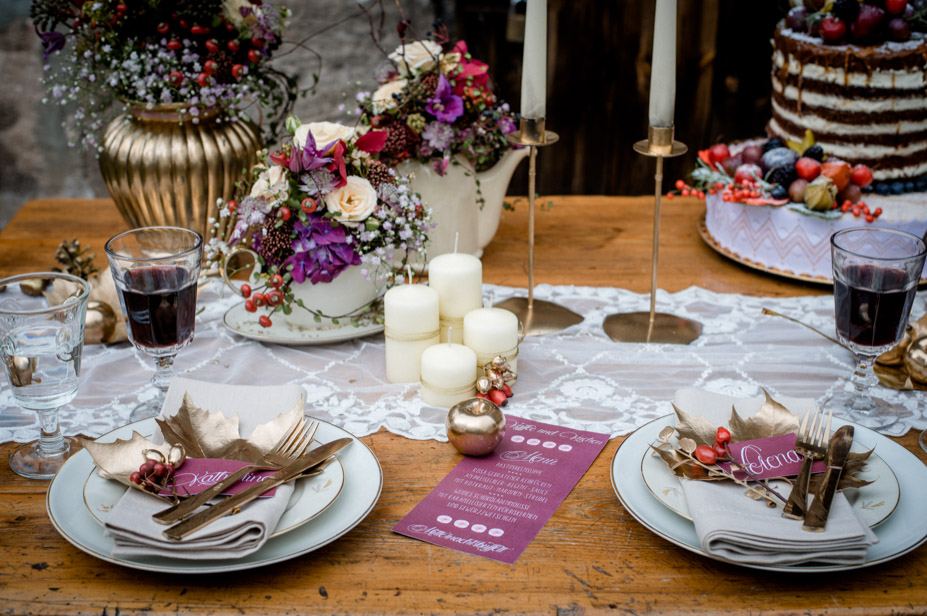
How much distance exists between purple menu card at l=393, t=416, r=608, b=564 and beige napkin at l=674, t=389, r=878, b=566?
170 mm

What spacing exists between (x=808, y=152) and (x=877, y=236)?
49 cm

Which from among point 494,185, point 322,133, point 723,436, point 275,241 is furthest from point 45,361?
point 494,185

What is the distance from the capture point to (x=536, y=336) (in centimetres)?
135

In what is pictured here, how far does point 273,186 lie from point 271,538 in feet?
1.81

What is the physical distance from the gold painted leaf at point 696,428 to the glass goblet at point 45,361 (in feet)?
2.21

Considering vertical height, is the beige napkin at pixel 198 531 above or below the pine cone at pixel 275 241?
below

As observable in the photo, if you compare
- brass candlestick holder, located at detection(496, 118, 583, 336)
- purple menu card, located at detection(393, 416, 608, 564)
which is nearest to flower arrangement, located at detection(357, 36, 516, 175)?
brass candlestick holder, located at detection(496, 118, 583, 336)

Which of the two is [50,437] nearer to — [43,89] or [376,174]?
[376,174]

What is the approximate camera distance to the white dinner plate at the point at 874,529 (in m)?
0.82

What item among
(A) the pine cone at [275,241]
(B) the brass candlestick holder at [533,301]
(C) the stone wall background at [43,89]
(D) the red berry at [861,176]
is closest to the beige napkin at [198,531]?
(A) the pine cone at [275,241]

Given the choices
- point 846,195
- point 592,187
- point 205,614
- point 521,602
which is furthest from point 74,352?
point 592,187

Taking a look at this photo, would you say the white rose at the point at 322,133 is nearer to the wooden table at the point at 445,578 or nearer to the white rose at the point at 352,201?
the white rose at the point at 352,201

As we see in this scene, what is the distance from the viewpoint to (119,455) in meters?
0.90

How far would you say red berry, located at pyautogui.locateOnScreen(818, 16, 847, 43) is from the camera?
156 centimetres
